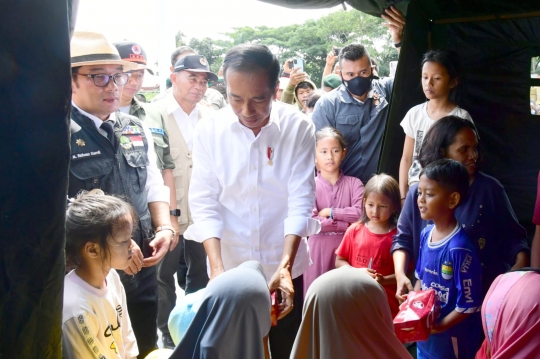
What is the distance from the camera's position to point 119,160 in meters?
2.19

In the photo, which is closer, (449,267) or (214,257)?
(214,257)

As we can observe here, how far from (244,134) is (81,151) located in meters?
0.67

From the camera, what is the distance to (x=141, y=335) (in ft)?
7.73

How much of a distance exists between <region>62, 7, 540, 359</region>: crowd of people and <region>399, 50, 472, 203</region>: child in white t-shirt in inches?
0.5

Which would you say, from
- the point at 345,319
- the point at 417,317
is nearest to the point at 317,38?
the point at 417,317

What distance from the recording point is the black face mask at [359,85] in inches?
142

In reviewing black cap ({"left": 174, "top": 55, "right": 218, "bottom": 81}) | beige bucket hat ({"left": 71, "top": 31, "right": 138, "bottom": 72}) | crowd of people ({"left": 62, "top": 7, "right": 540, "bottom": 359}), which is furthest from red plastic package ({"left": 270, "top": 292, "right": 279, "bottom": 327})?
black cap ({"left": 174, "top": 55, "right": 218, "bottom": 81})

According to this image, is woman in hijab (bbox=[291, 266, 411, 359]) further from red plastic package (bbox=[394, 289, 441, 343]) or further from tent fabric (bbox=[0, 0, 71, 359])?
red plastic package (bbox=[394, 289, 441, 343])

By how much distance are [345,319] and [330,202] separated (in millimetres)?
2315

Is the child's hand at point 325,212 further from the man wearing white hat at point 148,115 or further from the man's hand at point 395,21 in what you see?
the man's hand at point 395,21

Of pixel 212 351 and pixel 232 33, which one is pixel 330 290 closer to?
pixel 212 351

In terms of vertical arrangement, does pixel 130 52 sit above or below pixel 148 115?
above

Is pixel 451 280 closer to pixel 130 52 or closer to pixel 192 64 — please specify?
pixel 192 64

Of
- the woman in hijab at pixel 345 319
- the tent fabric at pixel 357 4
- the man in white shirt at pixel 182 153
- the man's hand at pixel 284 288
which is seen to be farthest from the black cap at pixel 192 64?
the woman in hijab at pixel 345 319
